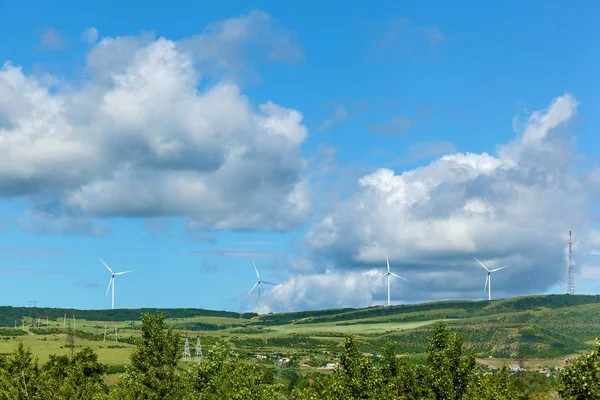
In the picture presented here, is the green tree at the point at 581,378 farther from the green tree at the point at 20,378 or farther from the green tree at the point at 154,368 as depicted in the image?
the green tree at the point at 20,378

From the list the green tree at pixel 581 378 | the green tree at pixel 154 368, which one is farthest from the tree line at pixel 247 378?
the green tree at pixel 581 378

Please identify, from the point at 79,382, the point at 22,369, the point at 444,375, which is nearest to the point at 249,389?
the point at 444,375

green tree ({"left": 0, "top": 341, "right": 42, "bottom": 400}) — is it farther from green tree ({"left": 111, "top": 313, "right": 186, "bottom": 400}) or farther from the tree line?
green tree ({"left": 111, "top": 313, "right": 186, "bottom": 400})

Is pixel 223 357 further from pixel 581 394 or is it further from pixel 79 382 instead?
pixel 581 394

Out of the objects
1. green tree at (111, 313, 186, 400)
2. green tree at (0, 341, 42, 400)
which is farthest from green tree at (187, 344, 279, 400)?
green tree at (0, 341, 42, 400)

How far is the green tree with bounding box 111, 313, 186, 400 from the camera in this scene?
152500mm

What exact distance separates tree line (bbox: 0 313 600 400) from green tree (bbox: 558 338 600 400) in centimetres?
88

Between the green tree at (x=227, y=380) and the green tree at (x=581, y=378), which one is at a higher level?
the green tree at (x=581, y=378)

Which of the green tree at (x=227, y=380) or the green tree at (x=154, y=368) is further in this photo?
the green tree at (x=154, y=368)

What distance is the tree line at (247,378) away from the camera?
120188 mm

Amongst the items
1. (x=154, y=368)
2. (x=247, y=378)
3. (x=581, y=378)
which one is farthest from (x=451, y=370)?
(x=154, y=368)

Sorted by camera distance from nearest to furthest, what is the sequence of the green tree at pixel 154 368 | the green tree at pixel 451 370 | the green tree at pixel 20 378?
the green tree at pixel 451 370, the green tree at pixel 154 368, the green tree at pixel 20 378

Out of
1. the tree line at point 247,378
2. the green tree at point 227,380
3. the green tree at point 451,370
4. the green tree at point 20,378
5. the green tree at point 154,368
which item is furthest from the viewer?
the green tree at point 20,378

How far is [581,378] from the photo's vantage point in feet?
288
